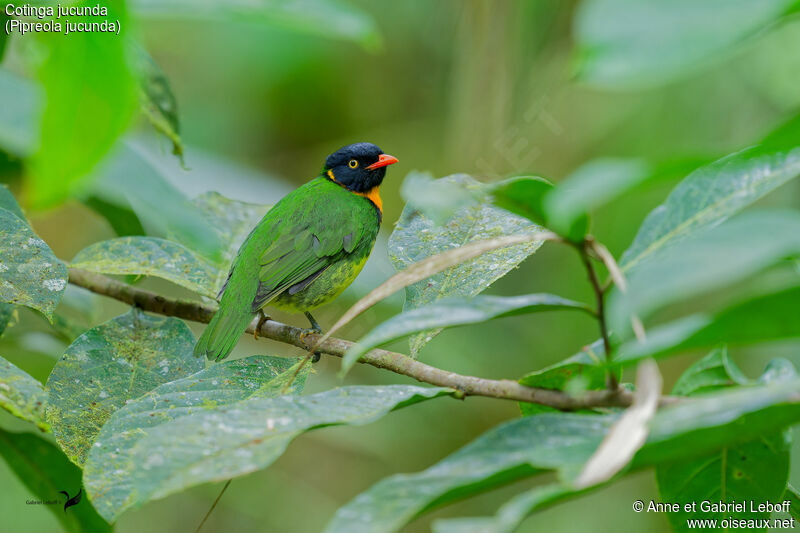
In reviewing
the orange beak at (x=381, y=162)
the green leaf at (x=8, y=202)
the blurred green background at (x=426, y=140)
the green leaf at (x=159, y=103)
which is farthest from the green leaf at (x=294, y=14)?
the orange beak at (x=381, y=162)

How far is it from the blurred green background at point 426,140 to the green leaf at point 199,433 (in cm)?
155

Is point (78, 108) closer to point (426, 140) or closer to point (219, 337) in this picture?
point (219, 337)

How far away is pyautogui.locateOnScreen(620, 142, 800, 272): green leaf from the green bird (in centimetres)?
150

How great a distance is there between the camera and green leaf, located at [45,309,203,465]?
5.39ft

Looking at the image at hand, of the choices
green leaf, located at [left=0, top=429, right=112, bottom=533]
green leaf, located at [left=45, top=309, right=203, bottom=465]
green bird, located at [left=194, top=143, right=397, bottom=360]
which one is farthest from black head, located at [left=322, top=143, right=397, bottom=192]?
green leaf, located at [left=0, top=429, right=112, bottom=533]

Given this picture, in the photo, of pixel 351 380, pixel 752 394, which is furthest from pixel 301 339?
pixel 351 380

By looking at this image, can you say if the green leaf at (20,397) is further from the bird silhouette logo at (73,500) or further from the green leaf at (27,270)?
the bird silhouette logo at (73,500)

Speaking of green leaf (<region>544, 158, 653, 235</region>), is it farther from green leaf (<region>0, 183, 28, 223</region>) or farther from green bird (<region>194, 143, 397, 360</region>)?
green bird (<region>194, 143, 397, 360</region>)

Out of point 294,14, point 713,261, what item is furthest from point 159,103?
point 713,261

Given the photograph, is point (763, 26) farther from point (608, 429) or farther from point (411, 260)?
point (411, 260)

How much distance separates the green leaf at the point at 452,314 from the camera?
1128 mm

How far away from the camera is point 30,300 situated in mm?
1682

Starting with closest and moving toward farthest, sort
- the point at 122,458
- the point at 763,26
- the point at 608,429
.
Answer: the point at 763,26 → the point at 608,429 → the point at 122,458

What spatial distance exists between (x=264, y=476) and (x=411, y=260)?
172 inches
